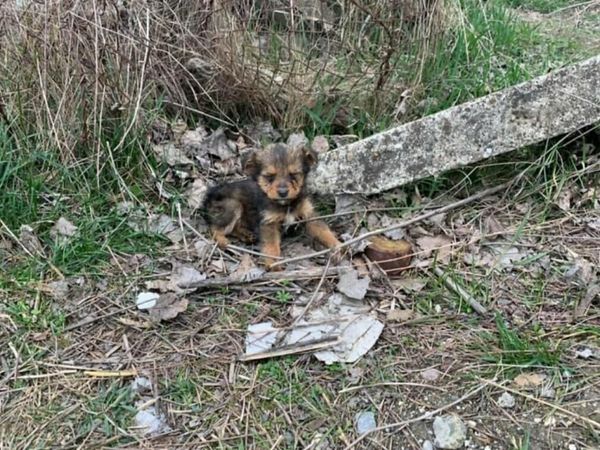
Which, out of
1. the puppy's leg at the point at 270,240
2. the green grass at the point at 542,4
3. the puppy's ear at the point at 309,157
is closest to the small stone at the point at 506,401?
the puppy's leg at the point at 270,240

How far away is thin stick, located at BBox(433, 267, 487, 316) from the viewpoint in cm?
341

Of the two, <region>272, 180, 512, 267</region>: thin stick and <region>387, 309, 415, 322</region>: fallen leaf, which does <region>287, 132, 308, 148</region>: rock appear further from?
<region>387, 309, 415, 322</region>: fallen leaf

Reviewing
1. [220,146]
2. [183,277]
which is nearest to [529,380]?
[183,277]

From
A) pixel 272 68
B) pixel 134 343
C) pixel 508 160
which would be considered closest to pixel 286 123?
pixel 272 68

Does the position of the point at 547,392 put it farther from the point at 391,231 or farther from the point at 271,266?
the point at 271,266

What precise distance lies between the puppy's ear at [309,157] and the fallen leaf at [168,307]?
42.4 inches

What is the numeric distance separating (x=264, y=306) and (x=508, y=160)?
6.02 ft

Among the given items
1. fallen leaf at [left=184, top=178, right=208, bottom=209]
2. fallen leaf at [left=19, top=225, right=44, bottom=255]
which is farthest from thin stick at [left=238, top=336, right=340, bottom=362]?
fallen leaf at [left=19, top=225, right=44, bottom=255]

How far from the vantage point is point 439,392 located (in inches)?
120

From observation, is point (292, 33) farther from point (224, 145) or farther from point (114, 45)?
point (114, 45)

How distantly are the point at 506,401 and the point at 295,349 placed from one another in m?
0.96

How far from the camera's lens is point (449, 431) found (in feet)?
9.44

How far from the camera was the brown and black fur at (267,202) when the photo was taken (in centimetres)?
393

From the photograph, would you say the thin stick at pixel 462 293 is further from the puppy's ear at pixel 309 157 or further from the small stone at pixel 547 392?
the puppy's ear at pixel 309 157
